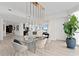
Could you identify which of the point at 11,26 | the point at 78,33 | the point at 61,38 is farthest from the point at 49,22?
the point at 11,26

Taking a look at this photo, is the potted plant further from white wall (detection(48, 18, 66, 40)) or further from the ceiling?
white wall (detection(48, 18, 66, 40))

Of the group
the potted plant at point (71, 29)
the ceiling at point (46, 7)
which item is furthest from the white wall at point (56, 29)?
the potted plant at point (71, 29)

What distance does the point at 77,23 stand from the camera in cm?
744

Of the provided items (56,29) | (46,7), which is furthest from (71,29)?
(56,29)

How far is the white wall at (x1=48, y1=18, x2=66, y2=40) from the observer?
1213cm

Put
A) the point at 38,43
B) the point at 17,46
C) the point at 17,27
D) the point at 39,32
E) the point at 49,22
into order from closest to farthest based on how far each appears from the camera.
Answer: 1. the point at 17,46
2. the point at 38,43
3. the point at 39,32
4. the point at 49,22
5. the point at 17,27

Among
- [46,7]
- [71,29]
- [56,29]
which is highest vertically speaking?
[46,7]

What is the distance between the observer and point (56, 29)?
40.6 ft

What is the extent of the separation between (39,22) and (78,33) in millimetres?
3319

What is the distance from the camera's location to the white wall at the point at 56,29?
12127 millimetres

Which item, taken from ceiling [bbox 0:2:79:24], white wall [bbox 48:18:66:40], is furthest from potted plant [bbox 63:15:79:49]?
white wall [bbox 48:18:66:40]

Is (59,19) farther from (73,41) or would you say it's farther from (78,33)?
(73,41)

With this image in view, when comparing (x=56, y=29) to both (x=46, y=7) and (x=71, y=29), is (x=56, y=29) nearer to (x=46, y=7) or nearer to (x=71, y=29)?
(x=71, y=29)

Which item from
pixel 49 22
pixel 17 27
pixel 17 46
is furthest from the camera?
pixel 17 27
